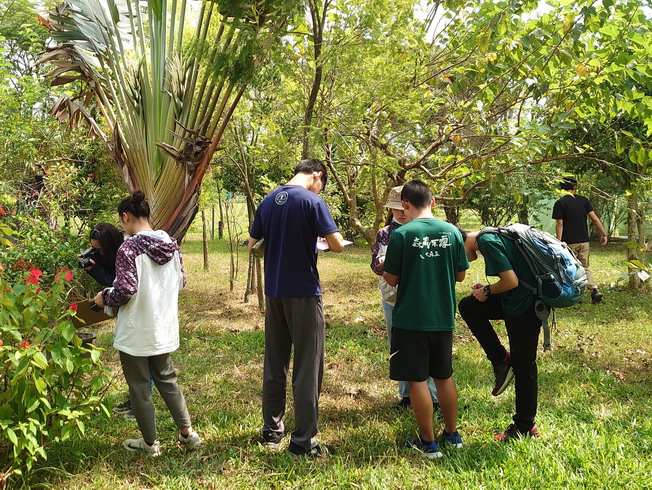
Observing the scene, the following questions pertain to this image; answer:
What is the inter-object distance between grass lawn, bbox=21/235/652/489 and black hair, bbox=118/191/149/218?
1260 mm

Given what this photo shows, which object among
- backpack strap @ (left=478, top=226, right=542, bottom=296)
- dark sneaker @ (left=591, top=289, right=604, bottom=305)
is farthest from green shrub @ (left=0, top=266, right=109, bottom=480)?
dark sneaker @ (left=591, top=289, right=604, bottom=305)

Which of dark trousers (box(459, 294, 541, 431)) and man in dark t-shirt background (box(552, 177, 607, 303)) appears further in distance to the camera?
man in dark t-shirt background (box(552, 177, 607, 303))

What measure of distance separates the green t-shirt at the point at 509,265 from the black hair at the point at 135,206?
7.51ft

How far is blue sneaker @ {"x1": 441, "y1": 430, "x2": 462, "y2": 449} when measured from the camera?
3.35 metres

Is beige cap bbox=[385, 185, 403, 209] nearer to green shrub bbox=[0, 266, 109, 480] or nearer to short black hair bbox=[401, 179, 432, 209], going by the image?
short black hair bbox=[401, 179, 432, 209]

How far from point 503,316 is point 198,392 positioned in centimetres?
283

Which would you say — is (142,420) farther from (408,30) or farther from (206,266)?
(206,266)

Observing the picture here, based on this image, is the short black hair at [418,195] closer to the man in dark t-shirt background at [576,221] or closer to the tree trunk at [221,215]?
the man in dark t-shirt background at [576,221]

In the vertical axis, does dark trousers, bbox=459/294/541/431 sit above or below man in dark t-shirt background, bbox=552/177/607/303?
below

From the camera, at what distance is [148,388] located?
324 centimetres

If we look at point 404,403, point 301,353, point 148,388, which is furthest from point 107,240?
point 404,403

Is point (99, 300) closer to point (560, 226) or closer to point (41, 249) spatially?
point (41, 249)

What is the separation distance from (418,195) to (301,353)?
1.33 metres

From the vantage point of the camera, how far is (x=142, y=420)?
3213 millimetres
